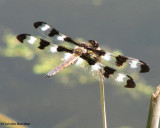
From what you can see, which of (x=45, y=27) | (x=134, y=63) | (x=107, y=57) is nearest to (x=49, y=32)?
(x=45, y=27)

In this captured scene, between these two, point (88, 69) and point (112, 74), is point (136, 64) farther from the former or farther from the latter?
point (88, 69)

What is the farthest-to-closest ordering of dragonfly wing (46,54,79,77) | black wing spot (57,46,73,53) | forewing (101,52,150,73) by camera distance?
black wing spot (57,46,73,53), dragonfly wing (46,54,79,77), forewing (101,52,150,73)

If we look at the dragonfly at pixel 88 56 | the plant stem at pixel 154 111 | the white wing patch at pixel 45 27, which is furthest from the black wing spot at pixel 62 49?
the plant stem at pixel 154 111

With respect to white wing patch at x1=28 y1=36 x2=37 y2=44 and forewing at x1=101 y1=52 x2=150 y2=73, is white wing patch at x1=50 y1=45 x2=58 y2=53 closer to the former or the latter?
white wing patch at x1=28 y1=36 x2=37 y2=44

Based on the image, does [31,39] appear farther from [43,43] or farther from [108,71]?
[108,71]

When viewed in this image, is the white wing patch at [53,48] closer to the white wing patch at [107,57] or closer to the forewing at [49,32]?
the forewing at [49,32]

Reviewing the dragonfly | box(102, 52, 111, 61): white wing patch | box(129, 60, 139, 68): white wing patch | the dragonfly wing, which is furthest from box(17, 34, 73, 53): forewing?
box(129, 60, 139, 68): white wing patch

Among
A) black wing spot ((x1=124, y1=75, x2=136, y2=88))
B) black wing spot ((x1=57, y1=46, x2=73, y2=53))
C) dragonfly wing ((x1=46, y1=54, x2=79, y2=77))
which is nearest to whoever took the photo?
black wing spot ((x1=124, y1=75, x2=136, y2=88))
